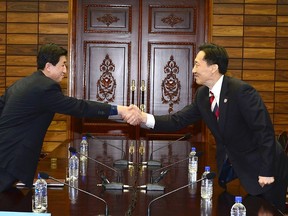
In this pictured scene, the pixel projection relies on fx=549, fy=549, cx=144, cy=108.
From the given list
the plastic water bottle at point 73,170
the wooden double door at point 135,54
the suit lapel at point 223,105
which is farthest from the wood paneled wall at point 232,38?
the suit lapel at point 223,105

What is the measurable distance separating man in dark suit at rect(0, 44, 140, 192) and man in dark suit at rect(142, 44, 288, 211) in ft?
3.15

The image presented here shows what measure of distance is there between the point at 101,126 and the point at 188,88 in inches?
53.8

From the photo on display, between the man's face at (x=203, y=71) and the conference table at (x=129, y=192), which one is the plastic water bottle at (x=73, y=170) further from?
the man's face at (x=203, y=71)

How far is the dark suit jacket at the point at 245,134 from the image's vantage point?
3.22m

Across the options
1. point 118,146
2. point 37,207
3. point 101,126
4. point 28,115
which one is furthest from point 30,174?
point 101,126

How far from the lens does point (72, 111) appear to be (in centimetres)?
385

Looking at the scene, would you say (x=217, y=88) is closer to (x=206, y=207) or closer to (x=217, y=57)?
(x=217, y=57)

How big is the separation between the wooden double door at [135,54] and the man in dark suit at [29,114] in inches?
157

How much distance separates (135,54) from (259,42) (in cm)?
174

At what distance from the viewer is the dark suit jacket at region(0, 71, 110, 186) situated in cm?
329

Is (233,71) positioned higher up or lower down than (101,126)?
higher up

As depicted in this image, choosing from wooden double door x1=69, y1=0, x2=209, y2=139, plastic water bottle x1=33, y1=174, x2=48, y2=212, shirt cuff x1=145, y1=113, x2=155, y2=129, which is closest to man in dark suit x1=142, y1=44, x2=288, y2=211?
shirt cuff x1=145, y1=113, x2=155, y2=129

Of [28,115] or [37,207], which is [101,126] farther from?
[37,207]

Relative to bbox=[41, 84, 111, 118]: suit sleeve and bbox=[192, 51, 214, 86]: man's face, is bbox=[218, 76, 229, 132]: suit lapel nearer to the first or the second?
bbox=[192, 51, 214, 86]: man's face
